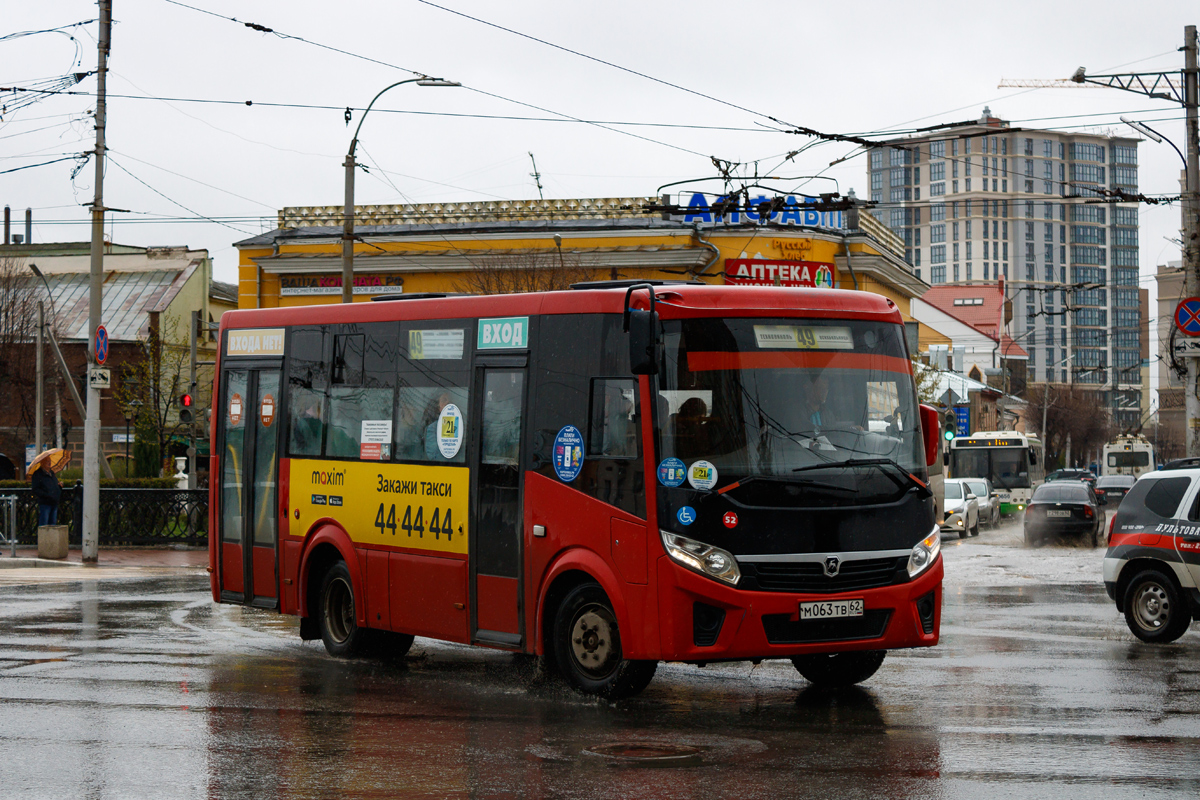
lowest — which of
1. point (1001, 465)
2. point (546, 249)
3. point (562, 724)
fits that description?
point (562, 724)

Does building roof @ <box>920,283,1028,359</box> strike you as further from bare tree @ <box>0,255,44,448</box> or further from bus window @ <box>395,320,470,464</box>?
bus window @ <box>395,320,470,464</box>

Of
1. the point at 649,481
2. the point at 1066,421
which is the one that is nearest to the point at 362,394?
the point at 649,481

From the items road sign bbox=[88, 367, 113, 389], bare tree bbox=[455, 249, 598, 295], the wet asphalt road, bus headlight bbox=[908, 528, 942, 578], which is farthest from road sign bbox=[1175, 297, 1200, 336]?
bare tree bbox=[455, 249, 598, 295]

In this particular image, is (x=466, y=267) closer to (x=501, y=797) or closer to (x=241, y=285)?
(x=241, y=285)

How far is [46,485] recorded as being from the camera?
88.0 feet

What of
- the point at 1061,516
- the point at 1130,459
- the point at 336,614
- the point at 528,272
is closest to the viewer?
the point at 336,614

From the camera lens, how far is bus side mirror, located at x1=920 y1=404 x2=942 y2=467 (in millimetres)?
10633

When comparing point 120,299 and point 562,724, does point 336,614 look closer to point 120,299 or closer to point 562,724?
point 562,724

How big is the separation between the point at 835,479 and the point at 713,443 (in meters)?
0.85

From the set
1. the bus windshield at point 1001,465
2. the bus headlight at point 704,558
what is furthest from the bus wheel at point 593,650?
the bus windshield at point 1001,465

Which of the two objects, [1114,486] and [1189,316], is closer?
[1189,316]

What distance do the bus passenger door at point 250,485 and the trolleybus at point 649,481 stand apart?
1570 millimetres

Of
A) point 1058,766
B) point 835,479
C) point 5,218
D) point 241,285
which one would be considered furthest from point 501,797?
point 5,218

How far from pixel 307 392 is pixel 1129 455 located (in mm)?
65802
